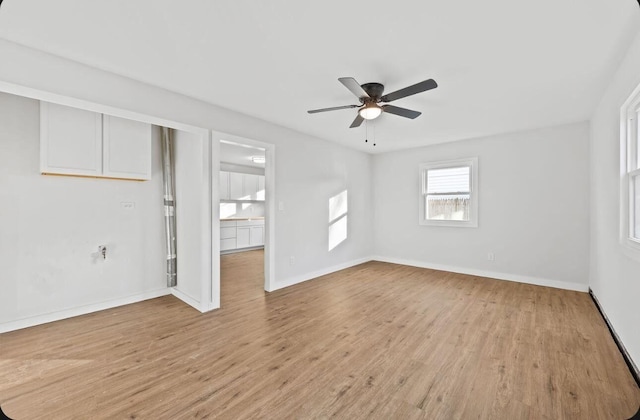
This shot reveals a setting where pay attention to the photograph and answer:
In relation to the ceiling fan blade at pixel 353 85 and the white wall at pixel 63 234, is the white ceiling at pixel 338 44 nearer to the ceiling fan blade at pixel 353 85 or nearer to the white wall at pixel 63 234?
the ceiling fan blade at pixel 353 85

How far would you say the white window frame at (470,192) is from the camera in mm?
4895

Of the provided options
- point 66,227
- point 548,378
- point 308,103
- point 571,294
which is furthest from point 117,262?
point 571,294

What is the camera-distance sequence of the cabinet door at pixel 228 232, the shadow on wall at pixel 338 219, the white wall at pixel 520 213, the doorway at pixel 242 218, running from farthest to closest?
the cabinet door at pixel 228 232 → the shadow on wall at pixel 338 219 → the white wall at pixel 520 213 → the doorway at pixel 242 218

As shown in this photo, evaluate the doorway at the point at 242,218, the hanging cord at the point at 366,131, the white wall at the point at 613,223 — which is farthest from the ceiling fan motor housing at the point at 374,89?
the white wall at the point at 613,223

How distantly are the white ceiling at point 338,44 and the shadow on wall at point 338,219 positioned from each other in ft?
7.45

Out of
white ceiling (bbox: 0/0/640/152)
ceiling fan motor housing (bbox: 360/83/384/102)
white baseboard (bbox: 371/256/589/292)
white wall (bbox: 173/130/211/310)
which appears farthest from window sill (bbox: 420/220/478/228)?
white wall (bbox: 173/130/211/310)

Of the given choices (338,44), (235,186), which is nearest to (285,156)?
(338,44)

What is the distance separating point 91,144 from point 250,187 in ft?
16.2

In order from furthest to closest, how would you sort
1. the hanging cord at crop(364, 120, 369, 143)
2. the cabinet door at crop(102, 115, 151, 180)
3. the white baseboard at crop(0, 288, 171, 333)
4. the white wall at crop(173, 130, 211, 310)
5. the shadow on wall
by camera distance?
1. the shadow on wall
2. the hanging cord at crop(364, 120, 369, 143)
3. the white wall at crop(173, 130, 211, 310)
4. the cabinet door at crop(102, 115, 151, 180)
5. the white baseboard at crop(0, 288, 171, 333)

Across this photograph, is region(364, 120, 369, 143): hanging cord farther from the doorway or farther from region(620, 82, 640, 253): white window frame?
region(620, 82, 640, 253): white window frame

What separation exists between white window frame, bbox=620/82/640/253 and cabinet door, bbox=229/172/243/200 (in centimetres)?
708

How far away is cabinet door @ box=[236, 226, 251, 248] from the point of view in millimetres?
7566

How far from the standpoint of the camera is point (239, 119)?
11.9 feet

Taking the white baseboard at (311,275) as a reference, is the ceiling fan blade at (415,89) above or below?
above
